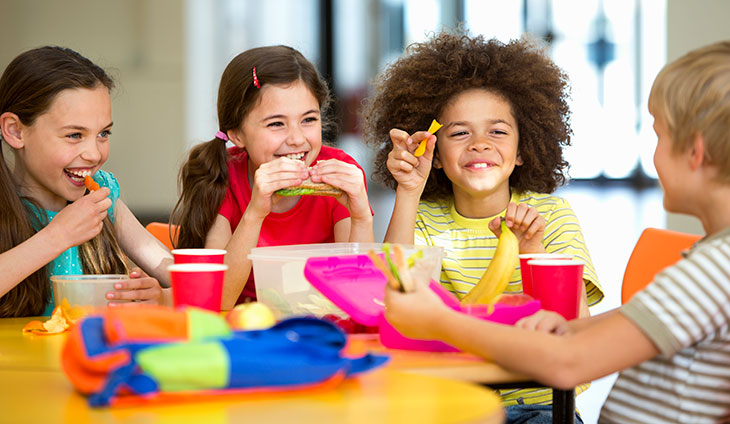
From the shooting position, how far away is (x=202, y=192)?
6.98 ft

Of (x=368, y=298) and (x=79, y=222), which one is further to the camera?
(x=79, y=222)

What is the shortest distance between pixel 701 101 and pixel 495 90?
100cm

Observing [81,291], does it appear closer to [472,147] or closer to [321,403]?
[321,403]

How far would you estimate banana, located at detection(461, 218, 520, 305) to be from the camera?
4.81 feet

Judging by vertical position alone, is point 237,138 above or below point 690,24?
below

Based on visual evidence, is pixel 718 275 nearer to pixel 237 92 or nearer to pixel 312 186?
pixel 312 186

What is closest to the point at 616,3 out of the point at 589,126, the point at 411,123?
the point at 589,126

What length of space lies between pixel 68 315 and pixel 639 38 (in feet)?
35.7

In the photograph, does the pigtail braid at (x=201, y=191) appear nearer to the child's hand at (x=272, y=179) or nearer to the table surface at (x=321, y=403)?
the child's hand at (x=272, y=179)

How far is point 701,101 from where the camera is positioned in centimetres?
119

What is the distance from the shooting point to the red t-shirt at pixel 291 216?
2.15 metres

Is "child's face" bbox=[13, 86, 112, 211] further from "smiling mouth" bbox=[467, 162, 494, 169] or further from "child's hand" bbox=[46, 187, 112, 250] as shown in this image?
"smiling mouth" bbox=[467, 162, 494, 169]

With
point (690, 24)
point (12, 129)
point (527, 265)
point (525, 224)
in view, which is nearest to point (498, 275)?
point (527, 265)

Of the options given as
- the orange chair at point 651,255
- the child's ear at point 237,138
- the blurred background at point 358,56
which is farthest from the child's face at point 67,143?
the blurred background at point 358,56
